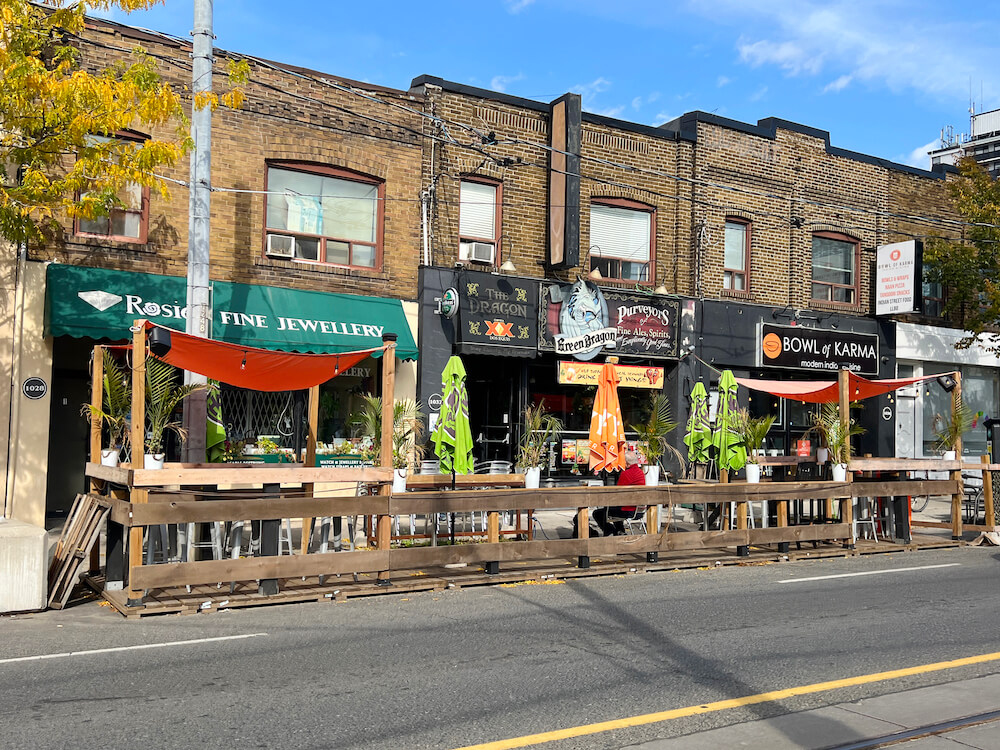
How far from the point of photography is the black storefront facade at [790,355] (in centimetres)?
2019

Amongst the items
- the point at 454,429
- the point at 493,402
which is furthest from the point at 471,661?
the point at 493,402

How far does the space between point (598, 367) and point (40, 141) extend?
35.9ft

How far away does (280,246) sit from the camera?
1602 centimetres

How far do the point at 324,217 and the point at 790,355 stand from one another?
36.2ft

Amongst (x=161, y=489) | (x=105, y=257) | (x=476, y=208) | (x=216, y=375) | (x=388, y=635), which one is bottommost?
(x=388, y=635)

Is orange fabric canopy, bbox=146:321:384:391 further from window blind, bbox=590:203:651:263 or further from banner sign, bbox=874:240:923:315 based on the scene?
banner sign, bbox=874:240:923:315

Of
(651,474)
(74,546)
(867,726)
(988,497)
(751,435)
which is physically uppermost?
(751,435)

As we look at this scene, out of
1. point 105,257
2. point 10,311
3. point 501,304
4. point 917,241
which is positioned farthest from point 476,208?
point 917,241

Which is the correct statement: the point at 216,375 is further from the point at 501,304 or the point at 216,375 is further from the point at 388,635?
the point at 501,304

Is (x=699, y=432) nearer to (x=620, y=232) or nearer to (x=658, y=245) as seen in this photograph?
(x=620, y=232)

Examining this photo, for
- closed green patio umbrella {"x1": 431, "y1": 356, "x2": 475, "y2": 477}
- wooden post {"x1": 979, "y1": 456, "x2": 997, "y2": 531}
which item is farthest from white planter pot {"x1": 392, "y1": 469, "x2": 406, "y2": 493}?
wooden post {"x1": 979, "y1": 456, "x2": 997, "y2": 531}

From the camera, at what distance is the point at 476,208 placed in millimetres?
17969

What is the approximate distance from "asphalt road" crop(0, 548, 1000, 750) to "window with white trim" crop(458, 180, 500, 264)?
8.97 meters

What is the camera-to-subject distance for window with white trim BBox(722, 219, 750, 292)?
20922 mm
